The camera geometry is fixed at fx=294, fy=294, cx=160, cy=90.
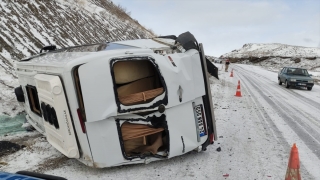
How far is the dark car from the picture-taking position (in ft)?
59.7

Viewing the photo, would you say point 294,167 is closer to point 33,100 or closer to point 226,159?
point 226,159

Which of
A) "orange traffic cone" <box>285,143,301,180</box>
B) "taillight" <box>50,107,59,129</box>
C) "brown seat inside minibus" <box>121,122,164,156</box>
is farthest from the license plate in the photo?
"taillight" <box>50,107,59,129</box>

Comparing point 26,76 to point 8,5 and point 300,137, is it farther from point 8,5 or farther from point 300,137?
point 8,5

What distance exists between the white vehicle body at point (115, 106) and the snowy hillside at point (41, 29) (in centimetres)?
422

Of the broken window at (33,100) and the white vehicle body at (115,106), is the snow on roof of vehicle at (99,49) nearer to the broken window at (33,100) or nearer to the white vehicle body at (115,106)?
the white vehicle body at (115,106)

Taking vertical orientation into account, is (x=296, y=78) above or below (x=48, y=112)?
below

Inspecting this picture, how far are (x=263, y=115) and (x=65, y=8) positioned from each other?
19219 mm

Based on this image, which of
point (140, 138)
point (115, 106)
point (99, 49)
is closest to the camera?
point (115, 106)

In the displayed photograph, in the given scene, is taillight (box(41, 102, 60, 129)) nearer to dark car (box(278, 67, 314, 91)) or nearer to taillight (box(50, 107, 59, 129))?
taillight (box(50, 107, 59, 129))

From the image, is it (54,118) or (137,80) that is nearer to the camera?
(54,118)

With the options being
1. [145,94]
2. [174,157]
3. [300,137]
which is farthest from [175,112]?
[300,137]

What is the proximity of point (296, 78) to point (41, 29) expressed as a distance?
15611 millimetres

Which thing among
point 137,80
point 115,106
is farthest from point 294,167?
point 137,80

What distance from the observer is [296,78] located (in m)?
18.3
